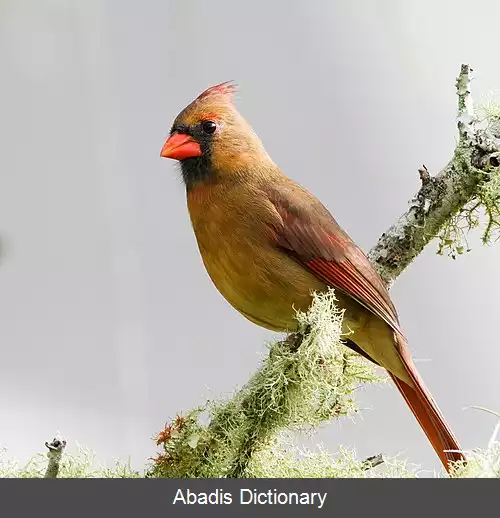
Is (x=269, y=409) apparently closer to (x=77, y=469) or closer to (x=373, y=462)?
(x=373, y=462)

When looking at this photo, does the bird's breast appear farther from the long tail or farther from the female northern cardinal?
the long tail

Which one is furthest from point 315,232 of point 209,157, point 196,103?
point 196,103

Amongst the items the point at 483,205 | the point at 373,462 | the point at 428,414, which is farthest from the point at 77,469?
the point at 483,205

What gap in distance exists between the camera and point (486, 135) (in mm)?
1405

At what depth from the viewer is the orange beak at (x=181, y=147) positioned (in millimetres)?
1543

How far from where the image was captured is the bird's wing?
4.99ft

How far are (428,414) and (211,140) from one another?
0.77m

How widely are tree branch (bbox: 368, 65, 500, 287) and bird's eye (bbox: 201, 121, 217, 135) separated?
0.44 metres

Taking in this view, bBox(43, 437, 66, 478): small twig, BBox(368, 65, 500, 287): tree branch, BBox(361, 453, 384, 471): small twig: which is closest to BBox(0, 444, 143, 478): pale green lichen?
BBox(43, 437, 66, 478): small twig

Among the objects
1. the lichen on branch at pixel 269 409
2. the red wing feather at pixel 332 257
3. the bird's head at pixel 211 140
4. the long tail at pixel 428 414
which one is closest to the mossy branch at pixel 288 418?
the lichen on branch at pixel 269 409

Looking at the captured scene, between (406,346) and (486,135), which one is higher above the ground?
(486,135)

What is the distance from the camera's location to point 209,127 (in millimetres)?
1604

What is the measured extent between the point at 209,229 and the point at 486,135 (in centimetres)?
60
